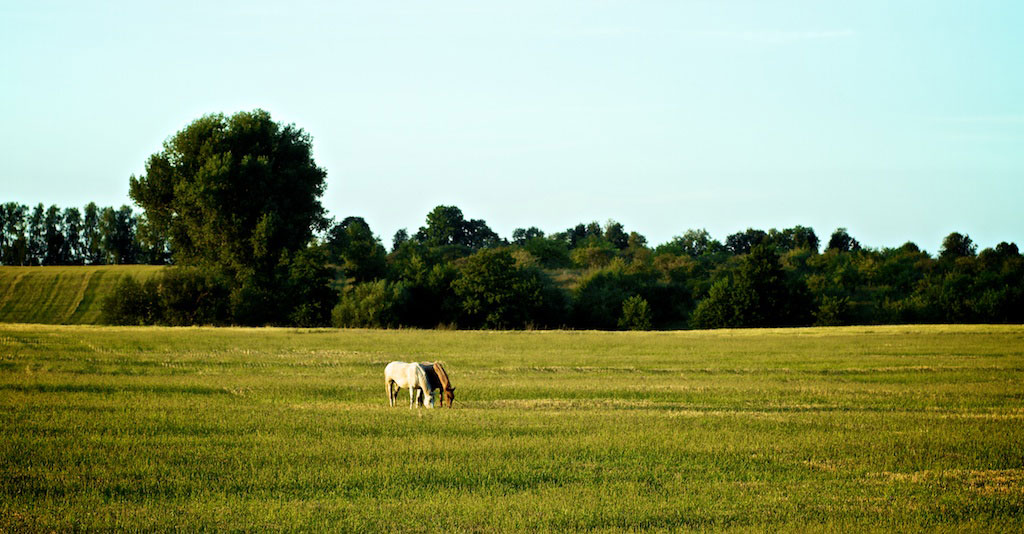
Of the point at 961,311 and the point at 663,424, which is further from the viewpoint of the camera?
the point at 961,311

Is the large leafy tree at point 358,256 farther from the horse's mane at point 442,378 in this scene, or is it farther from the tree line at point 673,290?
the horse's mane at point 442,378

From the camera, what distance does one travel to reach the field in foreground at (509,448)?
11.1 m

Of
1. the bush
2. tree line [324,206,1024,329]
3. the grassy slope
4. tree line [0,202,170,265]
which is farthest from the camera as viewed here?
tree line [0,202,170,265]

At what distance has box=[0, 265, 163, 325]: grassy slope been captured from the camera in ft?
266

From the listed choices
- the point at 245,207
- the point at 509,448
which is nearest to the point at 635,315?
the point at 245,207

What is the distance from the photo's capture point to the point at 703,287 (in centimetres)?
9062

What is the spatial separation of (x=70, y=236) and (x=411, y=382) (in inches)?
4512

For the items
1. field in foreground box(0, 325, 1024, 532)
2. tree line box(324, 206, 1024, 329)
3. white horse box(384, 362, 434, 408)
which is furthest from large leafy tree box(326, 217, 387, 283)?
white horse box(384, 362, 434, 408)

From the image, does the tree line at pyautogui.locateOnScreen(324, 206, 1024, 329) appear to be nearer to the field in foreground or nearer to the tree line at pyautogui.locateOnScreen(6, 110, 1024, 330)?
the tree line at pyautogui.locateOnScreen(6, 110, 1024, 330)

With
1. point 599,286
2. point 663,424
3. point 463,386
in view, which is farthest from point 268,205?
point 663,424

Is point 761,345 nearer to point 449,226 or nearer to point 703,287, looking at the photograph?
point 703,287

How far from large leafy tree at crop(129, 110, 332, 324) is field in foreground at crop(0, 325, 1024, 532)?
116ft

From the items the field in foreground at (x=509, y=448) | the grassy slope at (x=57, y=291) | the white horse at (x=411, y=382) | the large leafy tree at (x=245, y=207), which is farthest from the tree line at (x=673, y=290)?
the white horse at (x=411, y=382)

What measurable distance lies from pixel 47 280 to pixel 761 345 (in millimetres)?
77830
